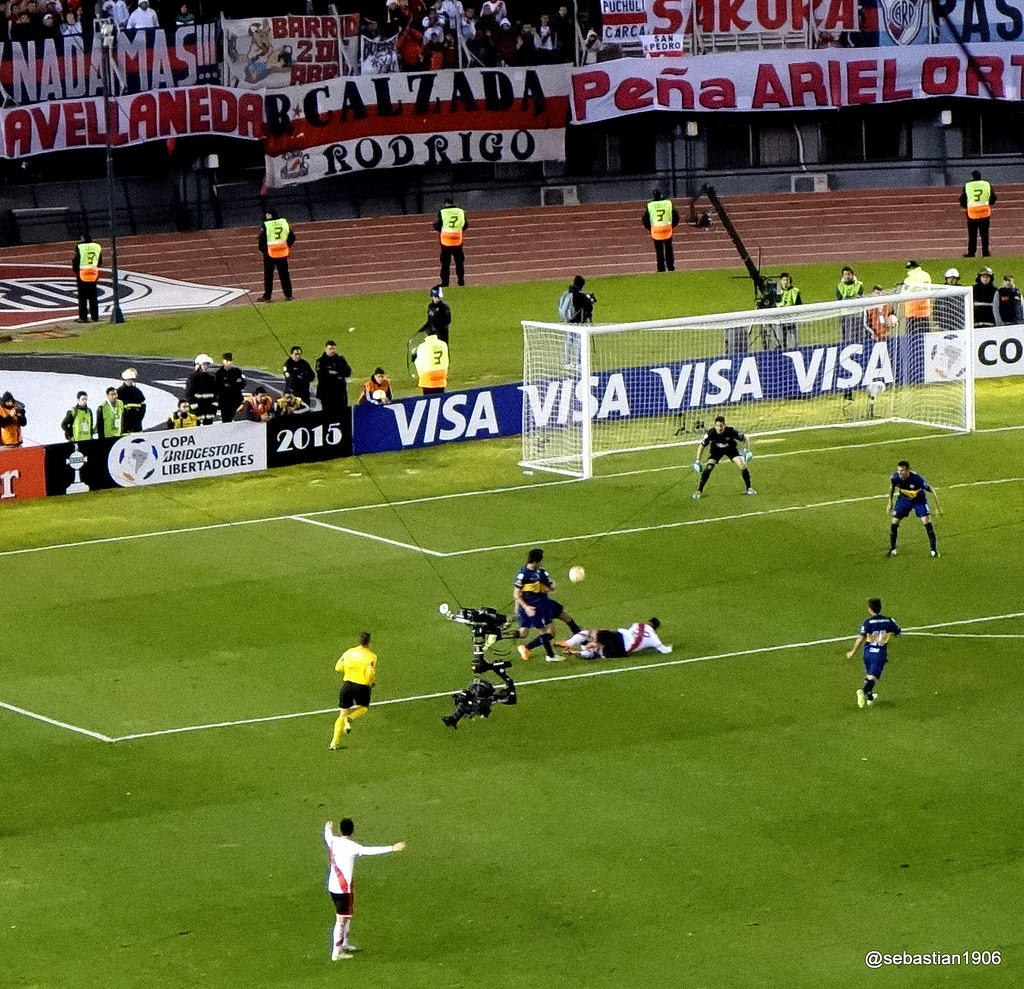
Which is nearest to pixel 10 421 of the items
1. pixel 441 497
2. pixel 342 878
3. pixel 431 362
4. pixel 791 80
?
pixel 441 497

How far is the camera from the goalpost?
3941 centimetres

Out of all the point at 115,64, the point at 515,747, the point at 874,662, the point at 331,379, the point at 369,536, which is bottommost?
the point at 515,747

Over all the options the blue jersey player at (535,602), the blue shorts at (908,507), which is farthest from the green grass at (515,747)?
the blue shorts at (908,507)

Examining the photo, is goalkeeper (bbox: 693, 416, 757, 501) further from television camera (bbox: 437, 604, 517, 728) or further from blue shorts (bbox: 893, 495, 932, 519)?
television camera (bbox: 437, 604, 517, 728)

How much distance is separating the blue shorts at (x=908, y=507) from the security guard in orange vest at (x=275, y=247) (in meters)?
22.8

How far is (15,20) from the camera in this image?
5581cm

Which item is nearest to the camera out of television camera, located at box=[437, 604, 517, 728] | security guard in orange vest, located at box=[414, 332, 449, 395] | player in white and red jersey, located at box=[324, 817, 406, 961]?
player in white and red jersey, located at box=[324, 817, 406, 961]

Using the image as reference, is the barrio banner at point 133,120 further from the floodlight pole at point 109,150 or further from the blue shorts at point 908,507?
the blue shorts at point 908,507

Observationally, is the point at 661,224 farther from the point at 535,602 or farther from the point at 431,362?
the point at 535,602

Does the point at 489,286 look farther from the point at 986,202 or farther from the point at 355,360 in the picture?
the point at 986,202

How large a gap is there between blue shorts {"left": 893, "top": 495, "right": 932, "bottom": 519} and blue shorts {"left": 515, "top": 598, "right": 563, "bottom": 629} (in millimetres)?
6762

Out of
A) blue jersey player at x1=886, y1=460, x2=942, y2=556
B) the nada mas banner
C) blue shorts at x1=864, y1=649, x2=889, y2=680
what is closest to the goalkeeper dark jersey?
blue jersey player at x1=886, y1=460, x2=942, y2=556

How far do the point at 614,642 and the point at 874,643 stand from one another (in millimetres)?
3891

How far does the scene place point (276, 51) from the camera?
55719 millimetres
